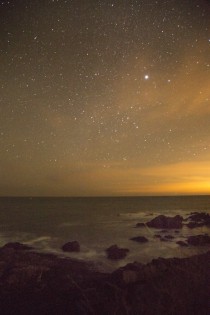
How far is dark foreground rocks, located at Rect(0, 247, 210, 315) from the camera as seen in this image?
1249 centimetres

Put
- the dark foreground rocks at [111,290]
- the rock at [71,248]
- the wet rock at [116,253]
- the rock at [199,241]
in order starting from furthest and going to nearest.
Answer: the rock at [199,241]
the rock at [71,248]
the wet rock at [116,253]
the dark foreground rocks at [111,290]

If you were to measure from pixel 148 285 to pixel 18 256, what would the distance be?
1364 centimetres

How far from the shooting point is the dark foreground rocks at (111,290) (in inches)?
492

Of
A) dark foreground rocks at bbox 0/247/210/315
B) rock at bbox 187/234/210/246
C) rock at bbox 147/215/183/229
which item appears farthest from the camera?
rock at bbox 147/215/183/229

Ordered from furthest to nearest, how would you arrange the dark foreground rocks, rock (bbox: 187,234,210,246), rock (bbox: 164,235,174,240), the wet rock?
rock (bbox: 164,235,174,240) → rock (bbox: 187,234,210,246) → the wet rock → the dark foreground rocks

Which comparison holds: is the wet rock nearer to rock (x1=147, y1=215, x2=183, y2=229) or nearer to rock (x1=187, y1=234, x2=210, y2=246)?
rock (x1=187, y1=234, x2=210, y2=246)

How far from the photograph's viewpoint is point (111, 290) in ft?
48.6

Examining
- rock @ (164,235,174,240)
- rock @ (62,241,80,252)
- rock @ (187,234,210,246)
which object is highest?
rock @ (187,234,210,246)

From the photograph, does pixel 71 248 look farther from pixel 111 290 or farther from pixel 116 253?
pixel 111 290

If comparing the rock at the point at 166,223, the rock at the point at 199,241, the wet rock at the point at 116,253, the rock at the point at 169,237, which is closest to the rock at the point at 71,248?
the wet rock at the point at 116,253

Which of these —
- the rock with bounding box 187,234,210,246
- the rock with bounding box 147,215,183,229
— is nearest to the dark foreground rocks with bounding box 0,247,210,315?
the rock with bounding box 187,234,210,246

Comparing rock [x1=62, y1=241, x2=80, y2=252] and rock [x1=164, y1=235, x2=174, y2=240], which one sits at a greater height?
rock [x1=164, y1=235, x2=174, y2=240]

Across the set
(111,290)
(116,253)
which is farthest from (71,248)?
(111,290)

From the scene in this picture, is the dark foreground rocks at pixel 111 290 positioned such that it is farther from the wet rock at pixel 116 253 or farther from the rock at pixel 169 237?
the rock at pixel 169 237
